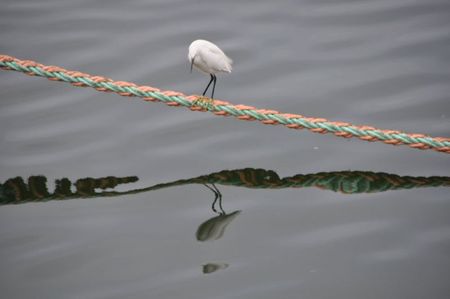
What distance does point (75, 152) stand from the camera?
5.37 m

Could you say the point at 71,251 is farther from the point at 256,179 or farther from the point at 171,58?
the point at 171,58

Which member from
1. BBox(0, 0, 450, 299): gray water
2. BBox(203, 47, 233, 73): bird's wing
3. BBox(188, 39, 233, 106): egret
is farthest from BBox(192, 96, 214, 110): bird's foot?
BBox(0, 0, 450, 299): gray water

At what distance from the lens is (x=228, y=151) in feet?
17.3

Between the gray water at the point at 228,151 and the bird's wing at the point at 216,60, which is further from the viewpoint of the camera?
the bird's wing at the point at 216,60

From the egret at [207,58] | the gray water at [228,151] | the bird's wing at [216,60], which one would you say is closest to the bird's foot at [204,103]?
the egret at [207,58]

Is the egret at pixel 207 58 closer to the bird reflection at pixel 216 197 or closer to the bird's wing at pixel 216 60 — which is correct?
the bird's wing at pixel 216 60

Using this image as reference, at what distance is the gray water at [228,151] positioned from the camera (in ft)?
13.8

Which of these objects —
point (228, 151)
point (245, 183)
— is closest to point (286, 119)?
point (245, 183)

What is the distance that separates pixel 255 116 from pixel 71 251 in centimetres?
Answer: 138

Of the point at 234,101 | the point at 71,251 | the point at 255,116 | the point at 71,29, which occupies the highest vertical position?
the point at 71,29

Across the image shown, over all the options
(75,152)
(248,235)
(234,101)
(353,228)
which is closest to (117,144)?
(75,152)

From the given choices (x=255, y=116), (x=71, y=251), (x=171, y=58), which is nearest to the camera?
(x=71, y=251)

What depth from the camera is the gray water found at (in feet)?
13.8

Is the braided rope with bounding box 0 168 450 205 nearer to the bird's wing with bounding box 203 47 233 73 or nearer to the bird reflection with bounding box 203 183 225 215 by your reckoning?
the bird reflection with bounding box 203 183 225 215
